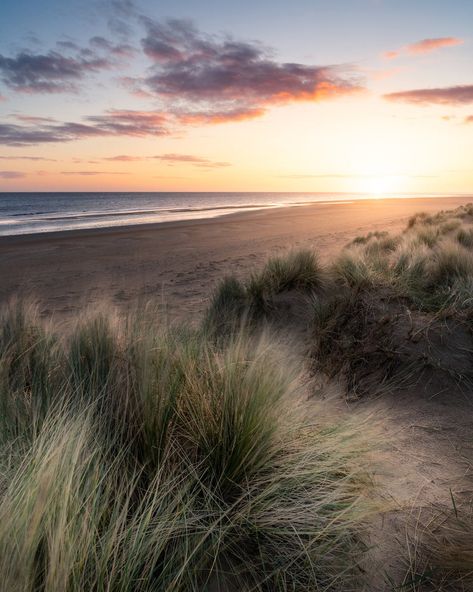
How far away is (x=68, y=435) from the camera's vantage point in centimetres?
174

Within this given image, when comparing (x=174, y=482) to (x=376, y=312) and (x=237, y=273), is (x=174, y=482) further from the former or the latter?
(x=237, y=273)

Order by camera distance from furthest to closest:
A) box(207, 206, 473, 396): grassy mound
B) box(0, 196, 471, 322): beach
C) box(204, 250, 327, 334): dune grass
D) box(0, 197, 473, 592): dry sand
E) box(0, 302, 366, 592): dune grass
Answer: box(0, 196, 471, 322): beach
box(204, 250, 327, 334): dune grass
box(207, 206, 473, 396): grassy mound
box(0, 197, 473, 592): dry sand
box(0, 302, 366, 592): dune grass

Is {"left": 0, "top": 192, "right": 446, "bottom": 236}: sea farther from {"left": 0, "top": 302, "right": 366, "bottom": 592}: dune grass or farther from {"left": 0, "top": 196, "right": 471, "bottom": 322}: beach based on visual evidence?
{"left": 0, "top": 302, "right": 366, "bottom": 592}: dune grass

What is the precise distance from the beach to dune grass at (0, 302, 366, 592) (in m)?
1.46

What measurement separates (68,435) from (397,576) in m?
1.51

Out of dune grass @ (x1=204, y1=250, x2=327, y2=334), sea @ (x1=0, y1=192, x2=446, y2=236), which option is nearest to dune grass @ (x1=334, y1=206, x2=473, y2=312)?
dune grass @ (x1=204, y1=250, x2=327, y2=334)

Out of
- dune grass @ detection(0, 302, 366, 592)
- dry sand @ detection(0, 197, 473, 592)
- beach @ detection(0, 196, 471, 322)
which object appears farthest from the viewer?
beach @ detection(0, 196, 471, 322)

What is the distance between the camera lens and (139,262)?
12148mm

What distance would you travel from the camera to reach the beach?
791 cm

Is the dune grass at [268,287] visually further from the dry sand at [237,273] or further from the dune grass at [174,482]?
the dune grass at [174,482]

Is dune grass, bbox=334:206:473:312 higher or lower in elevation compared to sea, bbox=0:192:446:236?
higher

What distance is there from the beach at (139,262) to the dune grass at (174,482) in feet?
4.80

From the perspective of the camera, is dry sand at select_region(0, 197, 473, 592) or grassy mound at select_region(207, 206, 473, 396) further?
grassy mound at select_region(207, 206, 473, 396)

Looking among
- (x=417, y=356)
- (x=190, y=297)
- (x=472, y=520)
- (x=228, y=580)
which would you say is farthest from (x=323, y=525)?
(x=190, y=297)
